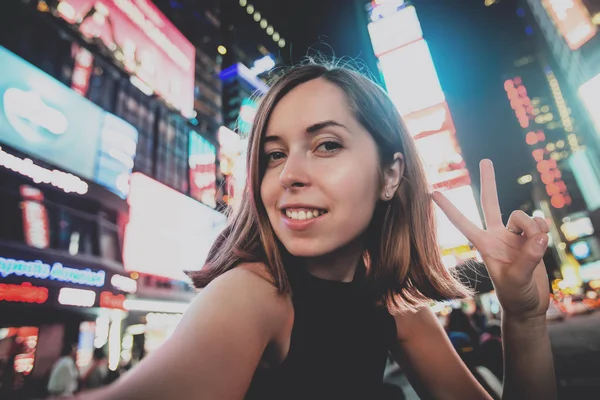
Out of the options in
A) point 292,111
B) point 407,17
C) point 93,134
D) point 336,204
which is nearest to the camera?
point 336,204

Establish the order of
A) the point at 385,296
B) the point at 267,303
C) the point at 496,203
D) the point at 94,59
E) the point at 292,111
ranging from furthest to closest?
the point at 94,59 < the point at 385,296 < the point at 496,203 < the point at 292,111 < the point at 267,303

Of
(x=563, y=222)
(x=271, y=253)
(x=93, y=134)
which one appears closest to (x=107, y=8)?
(x=93, y=134)

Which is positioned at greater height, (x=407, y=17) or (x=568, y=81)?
(x=407, y=17)

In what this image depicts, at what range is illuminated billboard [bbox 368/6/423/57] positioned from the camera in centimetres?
1464

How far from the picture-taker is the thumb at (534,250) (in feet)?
4.37

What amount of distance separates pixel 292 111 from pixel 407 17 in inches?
683

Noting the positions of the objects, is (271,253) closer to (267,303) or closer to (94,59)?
(267,303)

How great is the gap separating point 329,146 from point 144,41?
17.1 meters

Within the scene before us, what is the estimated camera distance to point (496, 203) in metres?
1.55

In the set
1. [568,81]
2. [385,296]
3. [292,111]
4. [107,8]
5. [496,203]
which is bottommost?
[385,296]

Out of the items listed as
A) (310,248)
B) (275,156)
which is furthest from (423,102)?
(310,248)

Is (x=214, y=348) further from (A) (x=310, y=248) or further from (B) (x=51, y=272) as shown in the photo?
(B) (x=51, y=272)

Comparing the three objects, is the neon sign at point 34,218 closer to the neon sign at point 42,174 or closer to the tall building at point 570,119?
the neon sign at point 42,174

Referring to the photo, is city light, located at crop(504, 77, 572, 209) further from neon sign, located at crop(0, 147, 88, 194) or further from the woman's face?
the woman's face
